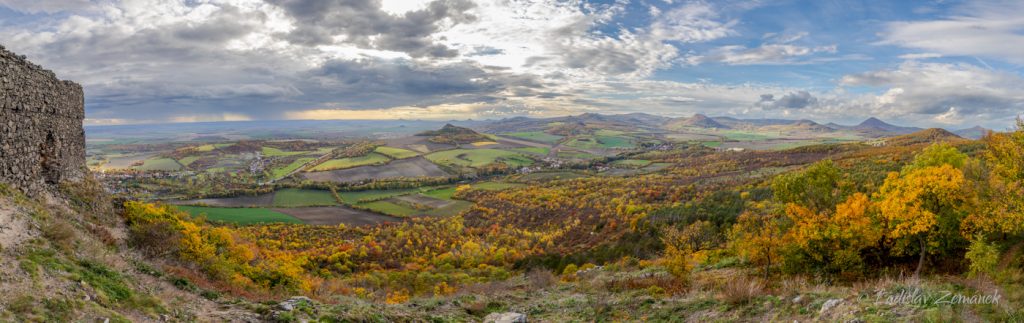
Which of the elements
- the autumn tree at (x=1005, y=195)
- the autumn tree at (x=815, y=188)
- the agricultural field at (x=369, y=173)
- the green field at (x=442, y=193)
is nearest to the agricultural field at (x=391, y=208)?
the green field at (x=442, y=193)

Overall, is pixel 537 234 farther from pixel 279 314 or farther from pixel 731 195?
pixel 279 314

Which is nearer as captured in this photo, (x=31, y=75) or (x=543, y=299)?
(x=31, y=75)

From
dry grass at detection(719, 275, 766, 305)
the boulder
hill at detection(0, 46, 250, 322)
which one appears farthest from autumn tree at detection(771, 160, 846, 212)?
hill at detection(0, 46, 250, 322)

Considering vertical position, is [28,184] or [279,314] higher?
[28,184]

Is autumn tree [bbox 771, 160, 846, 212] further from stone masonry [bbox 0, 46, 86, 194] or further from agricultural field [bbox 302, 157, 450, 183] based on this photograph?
agricultural field [bbox 302, 157, 450, 183]

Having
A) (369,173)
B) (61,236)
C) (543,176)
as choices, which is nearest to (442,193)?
(369,173)

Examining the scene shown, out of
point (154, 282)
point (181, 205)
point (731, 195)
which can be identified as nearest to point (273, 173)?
point (181, 205)
